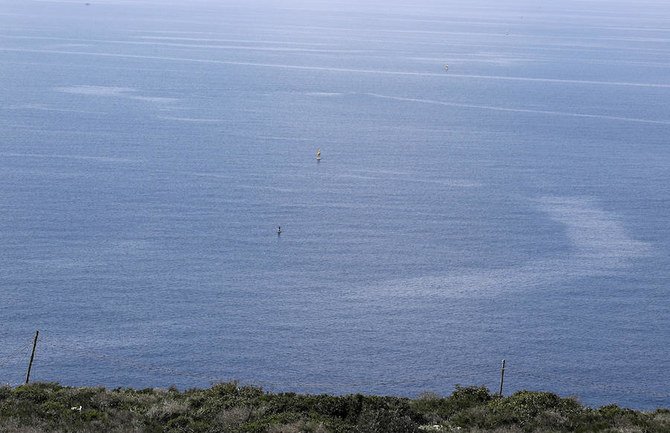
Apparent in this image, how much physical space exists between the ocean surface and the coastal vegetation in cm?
2690

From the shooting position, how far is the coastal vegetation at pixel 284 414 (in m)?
32.5

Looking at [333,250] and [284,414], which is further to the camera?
[333,250]

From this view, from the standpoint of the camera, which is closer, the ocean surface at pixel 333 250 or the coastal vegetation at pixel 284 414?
the coastal vegetation at pixel 284 414

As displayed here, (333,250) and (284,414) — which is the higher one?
(333,250)

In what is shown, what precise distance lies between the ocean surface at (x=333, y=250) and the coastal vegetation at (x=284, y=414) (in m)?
26.9

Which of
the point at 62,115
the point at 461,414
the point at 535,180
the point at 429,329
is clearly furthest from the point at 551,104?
the point at 461,414

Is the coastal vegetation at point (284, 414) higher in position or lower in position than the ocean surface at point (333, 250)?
lower

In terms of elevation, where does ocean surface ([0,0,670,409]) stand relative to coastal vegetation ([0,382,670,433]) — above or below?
above

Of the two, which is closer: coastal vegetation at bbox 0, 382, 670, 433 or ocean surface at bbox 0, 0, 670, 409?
coastal vegetation at bbox 0, 382, 670, 433

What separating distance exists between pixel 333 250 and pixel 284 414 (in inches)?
2191

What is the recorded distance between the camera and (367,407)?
34.8 meters

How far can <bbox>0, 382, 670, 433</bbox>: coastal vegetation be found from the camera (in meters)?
32.5

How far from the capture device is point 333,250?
89375mm

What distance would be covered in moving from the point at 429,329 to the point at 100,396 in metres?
40.7
